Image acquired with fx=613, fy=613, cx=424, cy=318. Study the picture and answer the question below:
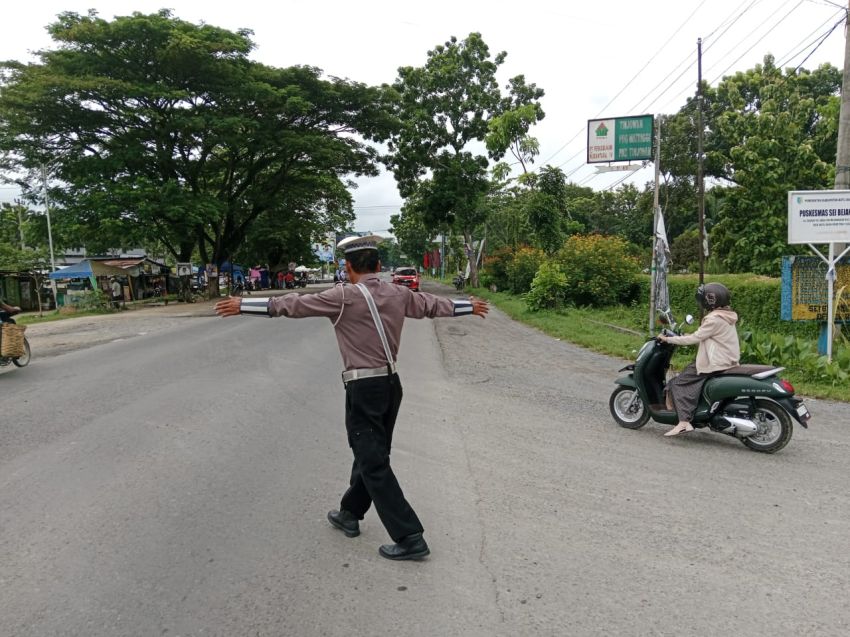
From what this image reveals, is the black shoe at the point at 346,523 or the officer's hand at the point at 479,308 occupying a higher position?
the officer's hand at the point at 479,308

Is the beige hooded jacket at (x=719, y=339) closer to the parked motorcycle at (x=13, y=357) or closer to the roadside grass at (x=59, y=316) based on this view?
Answer: the parked motorcycle at (x=13, y=357)

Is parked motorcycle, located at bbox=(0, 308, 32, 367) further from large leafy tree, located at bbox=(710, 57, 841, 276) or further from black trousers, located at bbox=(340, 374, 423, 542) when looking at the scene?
large leafy tree, located at bbox=(710, 57, 841, 276)

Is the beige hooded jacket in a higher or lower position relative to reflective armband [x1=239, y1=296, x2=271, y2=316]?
lower

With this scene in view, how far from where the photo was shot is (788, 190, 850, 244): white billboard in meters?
9.20

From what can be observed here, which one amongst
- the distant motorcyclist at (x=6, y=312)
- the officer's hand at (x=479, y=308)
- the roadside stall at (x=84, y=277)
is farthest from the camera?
the roadside stall at (x=84, y=277)

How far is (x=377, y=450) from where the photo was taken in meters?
3.38

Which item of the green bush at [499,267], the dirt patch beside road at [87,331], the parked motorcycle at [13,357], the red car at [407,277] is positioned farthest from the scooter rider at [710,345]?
the red car at [407,277]

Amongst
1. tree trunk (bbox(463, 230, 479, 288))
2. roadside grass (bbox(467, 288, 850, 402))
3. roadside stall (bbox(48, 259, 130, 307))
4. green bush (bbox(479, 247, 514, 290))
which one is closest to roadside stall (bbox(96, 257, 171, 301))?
roadside stall (bbox(48, 259, 130, 307))

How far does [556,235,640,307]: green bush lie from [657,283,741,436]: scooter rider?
15.0m

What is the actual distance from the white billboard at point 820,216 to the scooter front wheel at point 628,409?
4887 mm

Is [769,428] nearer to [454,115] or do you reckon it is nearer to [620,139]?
[620,139]

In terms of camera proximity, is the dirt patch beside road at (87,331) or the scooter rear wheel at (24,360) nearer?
the scooter rear wheel at (24,360)

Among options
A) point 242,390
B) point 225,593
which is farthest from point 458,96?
point 225,593

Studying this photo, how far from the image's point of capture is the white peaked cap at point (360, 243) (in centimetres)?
364
